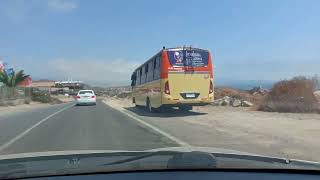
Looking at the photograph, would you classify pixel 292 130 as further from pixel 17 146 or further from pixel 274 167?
pixel 274 167

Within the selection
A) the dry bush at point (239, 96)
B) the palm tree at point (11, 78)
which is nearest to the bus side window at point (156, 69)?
the dry bush at point (239, 96)

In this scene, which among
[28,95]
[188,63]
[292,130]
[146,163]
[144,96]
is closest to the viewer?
[146,163]

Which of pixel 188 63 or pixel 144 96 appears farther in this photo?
pixel 144 96

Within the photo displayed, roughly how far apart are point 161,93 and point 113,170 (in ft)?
84.9

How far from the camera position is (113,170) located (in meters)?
4.57

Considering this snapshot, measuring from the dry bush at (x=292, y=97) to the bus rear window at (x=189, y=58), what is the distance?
493cm

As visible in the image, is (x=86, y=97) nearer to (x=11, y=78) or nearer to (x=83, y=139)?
(x=11, y=78)

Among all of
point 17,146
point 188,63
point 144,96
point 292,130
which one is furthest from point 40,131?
point 144,96

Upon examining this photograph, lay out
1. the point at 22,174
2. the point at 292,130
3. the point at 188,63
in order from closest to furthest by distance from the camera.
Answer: the point at 22,174 < the point at 292,130 < the point at 188,63

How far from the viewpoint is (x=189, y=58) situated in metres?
30.2

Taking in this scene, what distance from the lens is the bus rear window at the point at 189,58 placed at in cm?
3017

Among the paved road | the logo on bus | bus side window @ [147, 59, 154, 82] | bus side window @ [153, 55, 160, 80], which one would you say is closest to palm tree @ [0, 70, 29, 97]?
bus side window @ [147, 59, 154, 82]

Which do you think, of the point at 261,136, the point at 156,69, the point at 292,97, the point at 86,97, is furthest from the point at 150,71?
the point at 86,97

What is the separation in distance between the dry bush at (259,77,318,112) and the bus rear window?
4928 millimetres
